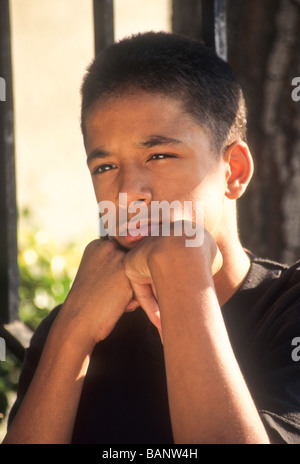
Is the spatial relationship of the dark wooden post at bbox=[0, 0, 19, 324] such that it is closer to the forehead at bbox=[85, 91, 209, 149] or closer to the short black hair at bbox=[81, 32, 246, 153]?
the short black hair at bbox=[81, 32, 246, 153]

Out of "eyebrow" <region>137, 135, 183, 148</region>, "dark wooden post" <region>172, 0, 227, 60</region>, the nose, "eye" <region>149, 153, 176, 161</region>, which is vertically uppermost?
"dark wooden post" <region>172, 0, 227, 60</region>

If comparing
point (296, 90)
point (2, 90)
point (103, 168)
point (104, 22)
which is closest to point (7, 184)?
point (2, 90)

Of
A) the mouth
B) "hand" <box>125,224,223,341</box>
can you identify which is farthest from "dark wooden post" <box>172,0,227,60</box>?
"hand" <box>125,224,223,341</box>

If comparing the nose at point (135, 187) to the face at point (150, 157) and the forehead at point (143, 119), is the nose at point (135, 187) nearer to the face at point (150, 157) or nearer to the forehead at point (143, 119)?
the face at point (150, 157)

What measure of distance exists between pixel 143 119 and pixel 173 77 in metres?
0.21

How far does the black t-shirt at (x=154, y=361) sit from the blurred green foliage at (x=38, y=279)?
129 cm

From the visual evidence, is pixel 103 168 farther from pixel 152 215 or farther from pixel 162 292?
pixel 162 292

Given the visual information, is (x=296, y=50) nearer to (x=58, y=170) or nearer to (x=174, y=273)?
(x=174, y=273)

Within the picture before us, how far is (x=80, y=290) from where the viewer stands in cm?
195

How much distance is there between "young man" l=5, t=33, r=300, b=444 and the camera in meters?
1.57

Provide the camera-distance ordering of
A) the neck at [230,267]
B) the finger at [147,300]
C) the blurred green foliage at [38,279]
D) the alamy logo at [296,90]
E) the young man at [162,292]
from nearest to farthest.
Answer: the young man at [162,292], the finger at [147,300], the neck at [230,267], the alamy logo at [296,90], the blurred green foliage at [38,279]

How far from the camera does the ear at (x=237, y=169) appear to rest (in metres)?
2.16

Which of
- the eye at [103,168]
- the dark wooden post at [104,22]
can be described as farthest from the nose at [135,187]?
the dark wooden post at [104,22]

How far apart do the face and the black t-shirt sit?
0.30 m
